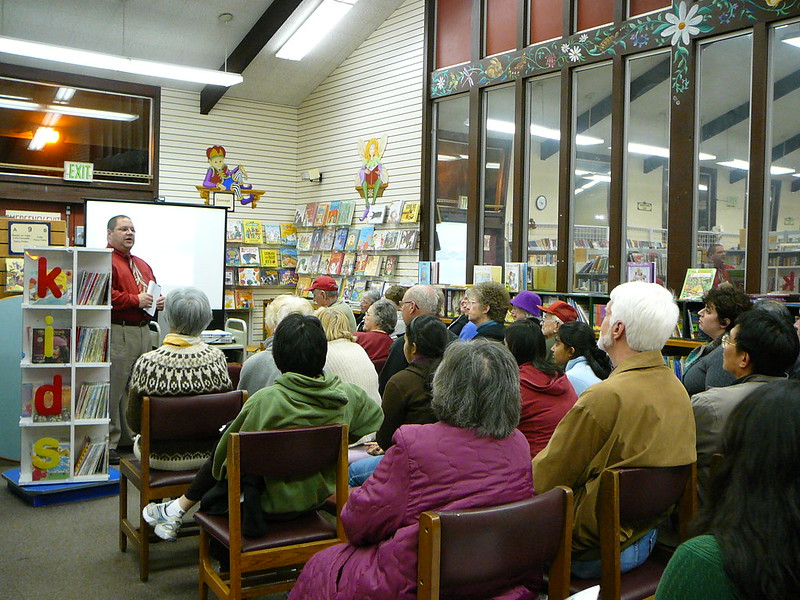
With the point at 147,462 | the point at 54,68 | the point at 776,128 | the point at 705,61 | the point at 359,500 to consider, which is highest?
the point at 54,68

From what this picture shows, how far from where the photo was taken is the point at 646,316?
7.64ft

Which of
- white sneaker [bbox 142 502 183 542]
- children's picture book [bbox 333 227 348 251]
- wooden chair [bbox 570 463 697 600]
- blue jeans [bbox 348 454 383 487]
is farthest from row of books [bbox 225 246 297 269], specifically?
wooden chair [bbox 570 463 697 600]

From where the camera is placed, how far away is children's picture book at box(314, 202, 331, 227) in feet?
33.2

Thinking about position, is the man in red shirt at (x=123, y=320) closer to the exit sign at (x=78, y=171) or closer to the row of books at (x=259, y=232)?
the exit sign at (x=78, y=171)

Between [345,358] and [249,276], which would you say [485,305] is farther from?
[249,276]

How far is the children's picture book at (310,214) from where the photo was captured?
1037 centimetres

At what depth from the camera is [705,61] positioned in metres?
6.13

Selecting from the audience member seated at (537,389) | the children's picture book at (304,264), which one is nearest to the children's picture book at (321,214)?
the children's picture book at (304,264)

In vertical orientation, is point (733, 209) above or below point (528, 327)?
above

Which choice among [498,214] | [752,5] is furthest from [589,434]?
[498,214]

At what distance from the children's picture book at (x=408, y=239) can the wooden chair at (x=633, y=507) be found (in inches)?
257

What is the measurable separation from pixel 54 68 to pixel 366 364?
742cm

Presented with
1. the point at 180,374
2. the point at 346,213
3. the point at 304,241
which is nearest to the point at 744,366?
the point at 180,374

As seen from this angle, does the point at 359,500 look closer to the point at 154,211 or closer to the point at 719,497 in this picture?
the point at 719,497
